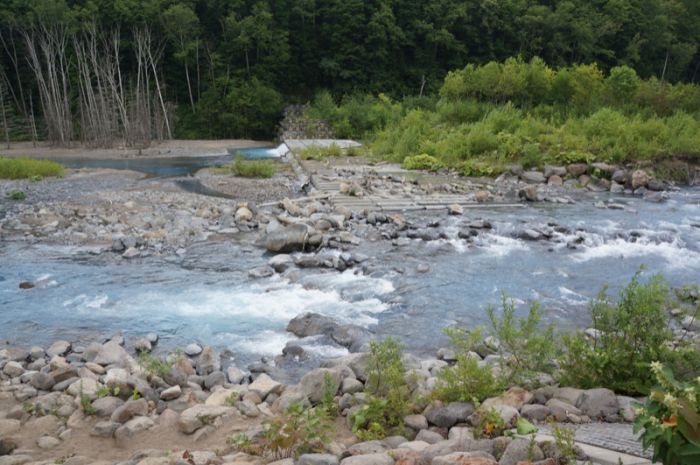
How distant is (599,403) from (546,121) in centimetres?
1739

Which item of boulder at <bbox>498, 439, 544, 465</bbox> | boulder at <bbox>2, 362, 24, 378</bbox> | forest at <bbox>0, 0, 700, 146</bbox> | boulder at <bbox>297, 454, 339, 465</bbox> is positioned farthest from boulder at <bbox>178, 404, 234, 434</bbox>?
forest at <bbox>0, 0, 700, 146</bbox>

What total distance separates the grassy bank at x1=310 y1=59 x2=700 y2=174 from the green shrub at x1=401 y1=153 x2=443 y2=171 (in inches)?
9.4

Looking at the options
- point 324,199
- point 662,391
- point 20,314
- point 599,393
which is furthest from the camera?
point 324,199

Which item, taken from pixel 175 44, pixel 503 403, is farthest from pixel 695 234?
→ pixel 175 44

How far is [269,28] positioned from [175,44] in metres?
6.07

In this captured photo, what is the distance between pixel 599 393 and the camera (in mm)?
3717

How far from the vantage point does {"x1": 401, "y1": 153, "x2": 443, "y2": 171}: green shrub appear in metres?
18.1

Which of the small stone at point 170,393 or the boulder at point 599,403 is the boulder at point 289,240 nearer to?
the small stone at point 170,393

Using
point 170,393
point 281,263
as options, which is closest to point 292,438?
point 170,393

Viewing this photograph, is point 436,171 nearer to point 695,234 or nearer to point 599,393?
point 695,234

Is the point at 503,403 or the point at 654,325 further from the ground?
the point at 654,325

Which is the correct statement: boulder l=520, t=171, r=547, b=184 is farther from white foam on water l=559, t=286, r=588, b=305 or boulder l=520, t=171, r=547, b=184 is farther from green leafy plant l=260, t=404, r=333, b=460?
green leafy plant l=260, t=404, r=333, b=460

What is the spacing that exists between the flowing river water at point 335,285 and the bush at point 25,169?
8608 millimetres

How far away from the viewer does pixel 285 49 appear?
3669cm
